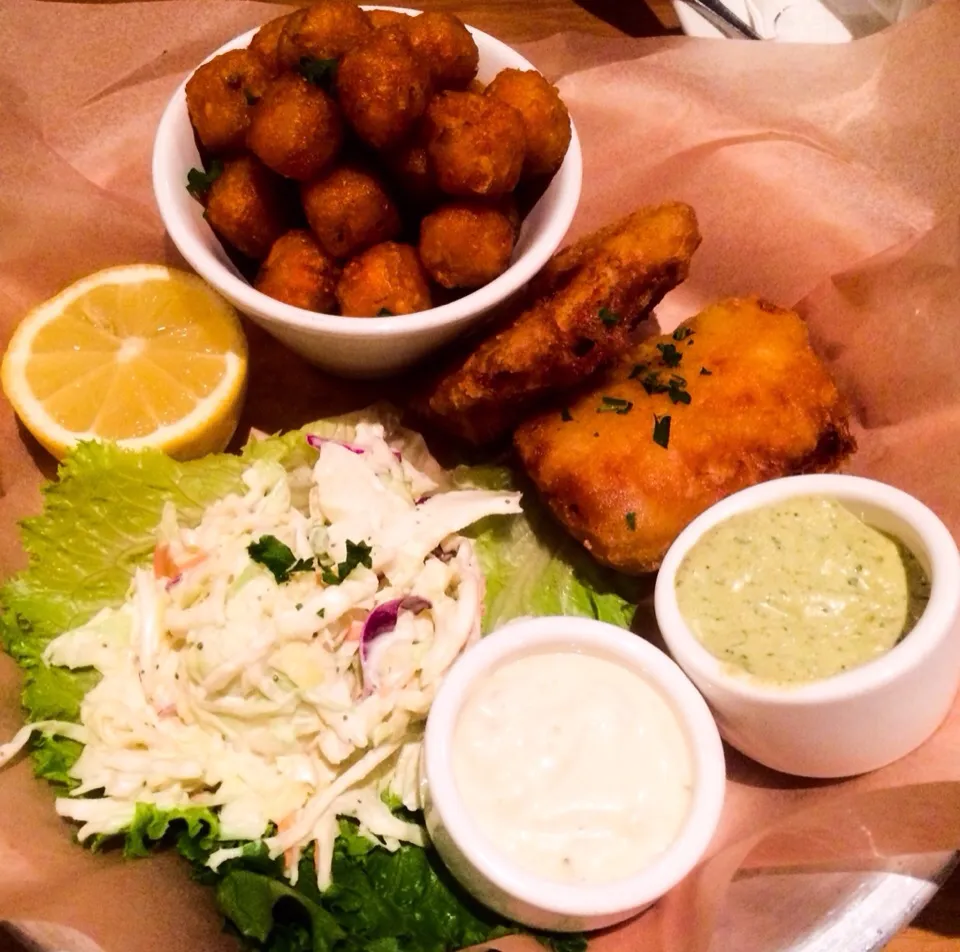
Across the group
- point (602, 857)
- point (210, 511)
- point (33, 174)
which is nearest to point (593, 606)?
point (602, 857)

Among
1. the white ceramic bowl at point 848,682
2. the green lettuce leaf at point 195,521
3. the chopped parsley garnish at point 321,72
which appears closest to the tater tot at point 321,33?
the chopped parsley garnish at point 321,72

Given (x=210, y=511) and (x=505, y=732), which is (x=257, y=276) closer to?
(x=210, y=511)

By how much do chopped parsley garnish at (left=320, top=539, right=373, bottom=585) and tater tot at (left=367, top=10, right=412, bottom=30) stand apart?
36.4 inches

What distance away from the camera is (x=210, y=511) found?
6.10 ft

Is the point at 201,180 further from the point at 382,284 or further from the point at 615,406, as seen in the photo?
the point at 615,406

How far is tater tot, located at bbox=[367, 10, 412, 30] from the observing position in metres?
1.78

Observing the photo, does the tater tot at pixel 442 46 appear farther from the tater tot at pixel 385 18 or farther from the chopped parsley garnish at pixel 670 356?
the chopped parsley garnish at pixel 670 356

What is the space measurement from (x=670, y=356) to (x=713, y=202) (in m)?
0.45

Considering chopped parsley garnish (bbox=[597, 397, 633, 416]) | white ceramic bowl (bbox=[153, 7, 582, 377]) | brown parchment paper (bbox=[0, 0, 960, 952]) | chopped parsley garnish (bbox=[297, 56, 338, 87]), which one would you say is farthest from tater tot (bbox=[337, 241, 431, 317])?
brown parchment paper (bbox=[0, 0, 960, 952])

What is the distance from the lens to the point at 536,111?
5.63 feet

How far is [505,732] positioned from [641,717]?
A: 8.4 inches

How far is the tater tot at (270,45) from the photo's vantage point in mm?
1750

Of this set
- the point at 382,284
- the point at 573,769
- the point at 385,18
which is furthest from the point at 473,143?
the point at 573,769

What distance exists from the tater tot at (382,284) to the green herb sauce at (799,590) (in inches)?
25.5
